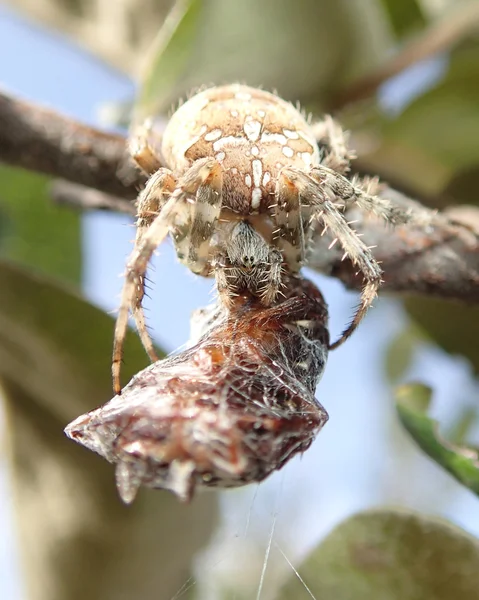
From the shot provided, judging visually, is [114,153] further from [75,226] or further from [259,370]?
[75,226]

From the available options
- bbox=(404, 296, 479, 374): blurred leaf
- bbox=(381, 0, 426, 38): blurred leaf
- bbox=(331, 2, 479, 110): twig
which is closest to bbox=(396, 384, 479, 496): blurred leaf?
bbox=(404, 296, 479, 374): blurred leaf

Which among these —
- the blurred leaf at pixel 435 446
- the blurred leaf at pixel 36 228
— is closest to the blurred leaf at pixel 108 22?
the blurred leaf at pixel 36 228

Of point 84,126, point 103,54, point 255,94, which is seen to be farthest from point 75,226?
point 255,94

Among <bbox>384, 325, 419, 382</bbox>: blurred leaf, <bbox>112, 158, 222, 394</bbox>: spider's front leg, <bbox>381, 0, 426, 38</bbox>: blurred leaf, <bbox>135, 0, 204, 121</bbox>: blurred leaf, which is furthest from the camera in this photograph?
<bbox>384, 325, 419, 382</bbox>: blurred leaf

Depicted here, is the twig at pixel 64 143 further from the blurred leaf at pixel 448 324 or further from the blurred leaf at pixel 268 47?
the blurred leaf at pixel 448 324

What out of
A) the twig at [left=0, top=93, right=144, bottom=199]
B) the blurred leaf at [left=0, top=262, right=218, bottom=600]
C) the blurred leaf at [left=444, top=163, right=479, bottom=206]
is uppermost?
the blurred leaf at [left=444, top=163, right=479, bottom=206]

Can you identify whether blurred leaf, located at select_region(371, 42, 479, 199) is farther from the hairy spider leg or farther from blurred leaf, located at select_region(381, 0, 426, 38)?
the hairy spider leg
